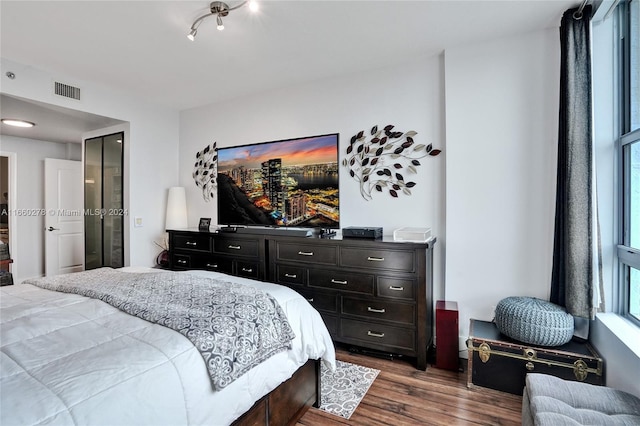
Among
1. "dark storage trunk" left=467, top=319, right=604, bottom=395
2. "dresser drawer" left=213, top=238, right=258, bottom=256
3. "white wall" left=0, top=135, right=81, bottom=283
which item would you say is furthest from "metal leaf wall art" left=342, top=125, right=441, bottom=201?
"white wall" left=0, top=135, right=81, bottom=283

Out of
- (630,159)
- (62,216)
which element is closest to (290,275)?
(630,159)

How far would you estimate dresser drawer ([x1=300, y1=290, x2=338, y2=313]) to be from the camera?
283 cm

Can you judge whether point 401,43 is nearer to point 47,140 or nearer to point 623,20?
point 623,20

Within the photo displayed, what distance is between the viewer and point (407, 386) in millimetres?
2303

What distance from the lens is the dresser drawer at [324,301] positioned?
283 centimetres

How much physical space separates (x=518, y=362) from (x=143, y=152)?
13.8ft

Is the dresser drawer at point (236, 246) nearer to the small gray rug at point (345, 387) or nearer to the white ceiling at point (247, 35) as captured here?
the small gray rug at point (345, 387)

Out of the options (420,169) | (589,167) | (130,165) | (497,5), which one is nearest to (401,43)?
(497,5)

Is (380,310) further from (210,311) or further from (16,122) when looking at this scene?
(16,122)

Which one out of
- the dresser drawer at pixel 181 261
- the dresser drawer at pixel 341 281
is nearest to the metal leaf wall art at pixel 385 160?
the dresser drawer at pixel 341 281

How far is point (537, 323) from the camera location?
2.12m

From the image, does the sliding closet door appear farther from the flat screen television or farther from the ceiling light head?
the flat screen television

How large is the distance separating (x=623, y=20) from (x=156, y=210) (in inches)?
180

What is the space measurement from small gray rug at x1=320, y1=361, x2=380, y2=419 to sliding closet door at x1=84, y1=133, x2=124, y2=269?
9.61 ft
